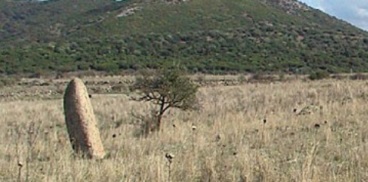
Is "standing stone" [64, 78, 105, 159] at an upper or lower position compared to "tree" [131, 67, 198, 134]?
upper

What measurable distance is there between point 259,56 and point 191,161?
50.2 m

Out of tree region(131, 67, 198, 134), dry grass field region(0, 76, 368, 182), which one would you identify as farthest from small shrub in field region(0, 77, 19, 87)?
tree region(131, 67, 198, 134)

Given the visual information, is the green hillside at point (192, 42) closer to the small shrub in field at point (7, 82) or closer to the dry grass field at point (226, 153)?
the small shrub in field at point (7, 82)

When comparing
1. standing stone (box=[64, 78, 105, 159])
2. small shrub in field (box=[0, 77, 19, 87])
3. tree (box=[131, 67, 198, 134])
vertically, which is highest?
standing stone (box=[64, 78, 105, 159])

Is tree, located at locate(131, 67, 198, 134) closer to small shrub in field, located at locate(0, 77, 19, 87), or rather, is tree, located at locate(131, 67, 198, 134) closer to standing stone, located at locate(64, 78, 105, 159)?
standing stone, located at locate(64, 78, 105, 159)

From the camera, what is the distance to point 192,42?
61188 mm

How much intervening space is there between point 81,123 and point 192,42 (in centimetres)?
5207

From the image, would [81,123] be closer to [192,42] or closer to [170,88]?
[170,88]

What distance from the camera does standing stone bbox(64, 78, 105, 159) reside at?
9.36 metres

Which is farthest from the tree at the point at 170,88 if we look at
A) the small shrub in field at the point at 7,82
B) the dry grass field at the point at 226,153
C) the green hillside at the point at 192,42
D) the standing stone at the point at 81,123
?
the small shrub in field at the point at 7,82

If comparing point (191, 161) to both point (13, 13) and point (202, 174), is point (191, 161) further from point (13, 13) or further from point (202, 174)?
point (13, 13)

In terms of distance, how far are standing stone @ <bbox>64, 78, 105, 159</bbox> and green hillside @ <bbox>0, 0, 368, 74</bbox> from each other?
3417cm

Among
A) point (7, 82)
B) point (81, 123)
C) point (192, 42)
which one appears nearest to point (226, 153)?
point (81, 123)

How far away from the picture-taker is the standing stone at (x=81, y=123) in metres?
9.36
